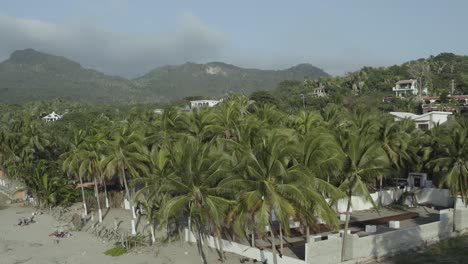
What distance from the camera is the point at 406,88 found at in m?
108

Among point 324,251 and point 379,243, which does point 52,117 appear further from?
point 324,251

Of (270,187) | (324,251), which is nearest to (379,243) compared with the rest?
(324,251)

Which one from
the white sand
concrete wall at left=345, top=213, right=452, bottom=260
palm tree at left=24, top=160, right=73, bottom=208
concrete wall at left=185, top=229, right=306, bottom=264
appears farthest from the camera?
palm tree at left=24, top=160, right=73, bottom=208

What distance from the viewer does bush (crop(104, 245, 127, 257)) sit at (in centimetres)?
2624

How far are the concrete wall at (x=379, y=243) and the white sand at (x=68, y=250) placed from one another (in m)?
4.55

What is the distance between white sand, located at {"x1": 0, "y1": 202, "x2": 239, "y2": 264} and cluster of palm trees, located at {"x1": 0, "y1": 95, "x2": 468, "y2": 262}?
160 cm

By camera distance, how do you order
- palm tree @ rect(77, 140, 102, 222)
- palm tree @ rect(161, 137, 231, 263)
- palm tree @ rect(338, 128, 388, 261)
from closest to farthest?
palm tree @ rect(161, 137, 231, 263), palm tree @ rect(338, 128, 388, 261), palm tree @ rect(77, 140, 102, 222)

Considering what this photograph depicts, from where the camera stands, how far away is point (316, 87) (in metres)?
127

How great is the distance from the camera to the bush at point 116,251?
26.2 meters

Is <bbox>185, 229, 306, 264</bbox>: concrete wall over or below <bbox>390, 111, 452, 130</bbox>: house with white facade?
below

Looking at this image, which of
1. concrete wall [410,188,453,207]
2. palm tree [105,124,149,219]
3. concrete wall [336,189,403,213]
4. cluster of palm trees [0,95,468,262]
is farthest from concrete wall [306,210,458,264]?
palm tree [105,124,149,219]

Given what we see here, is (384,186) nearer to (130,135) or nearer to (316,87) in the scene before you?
(130,135)

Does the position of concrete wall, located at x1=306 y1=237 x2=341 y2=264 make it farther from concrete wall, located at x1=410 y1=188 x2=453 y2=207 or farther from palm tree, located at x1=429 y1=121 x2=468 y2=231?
concrete wall, located at x1=410 y1=188 x2=453 y2=207

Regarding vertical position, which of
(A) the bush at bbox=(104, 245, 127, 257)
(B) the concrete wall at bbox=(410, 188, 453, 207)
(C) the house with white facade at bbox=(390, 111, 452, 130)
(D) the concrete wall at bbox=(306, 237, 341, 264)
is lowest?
(B) the concrete wall at bbox=(410, 188, 453, 207)
